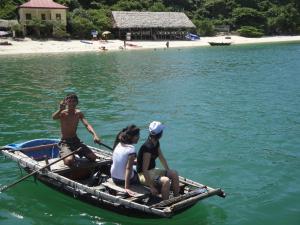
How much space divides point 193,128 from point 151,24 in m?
71.6

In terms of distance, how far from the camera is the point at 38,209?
11773 mm

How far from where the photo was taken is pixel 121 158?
1034cm

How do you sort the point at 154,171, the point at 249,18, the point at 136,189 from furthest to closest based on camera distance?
the point at 249,18, the point at 136,189, the point at 154,171

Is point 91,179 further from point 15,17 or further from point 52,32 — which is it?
point 15,17

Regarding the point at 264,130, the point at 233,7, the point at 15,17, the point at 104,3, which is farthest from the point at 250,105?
the point at 233,7

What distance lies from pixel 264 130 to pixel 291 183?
575 centimetres

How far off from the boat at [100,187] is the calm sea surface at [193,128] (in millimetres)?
478

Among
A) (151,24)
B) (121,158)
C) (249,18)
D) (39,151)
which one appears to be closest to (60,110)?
(39,151)

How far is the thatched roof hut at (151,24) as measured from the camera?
87.2 m

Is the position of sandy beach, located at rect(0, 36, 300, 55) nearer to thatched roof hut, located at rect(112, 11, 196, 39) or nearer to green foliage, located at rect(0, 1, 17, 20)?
thatched roof hut, located at rect(112, 11, 196, 39)

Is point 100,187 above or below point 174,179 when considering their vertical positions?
below

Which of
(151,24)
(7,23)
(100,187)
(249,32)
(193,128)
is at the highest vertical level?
(7,23)

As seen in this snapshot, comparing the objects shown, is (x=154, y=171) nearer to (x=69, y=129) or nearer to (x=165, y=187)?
(x=165, y=187)

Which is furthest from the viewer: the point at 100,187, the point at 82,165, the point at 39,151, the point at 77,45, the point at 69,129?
the point at 77,45
